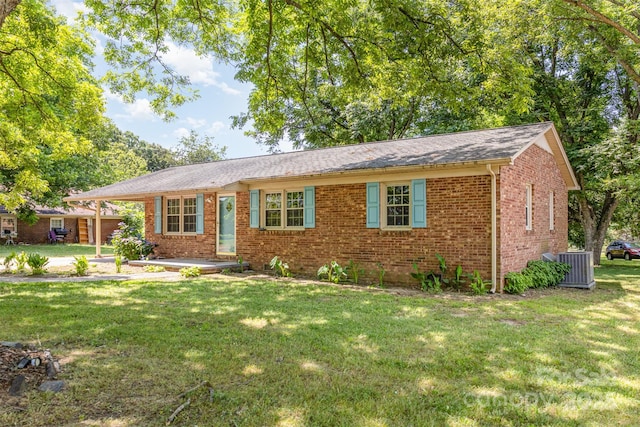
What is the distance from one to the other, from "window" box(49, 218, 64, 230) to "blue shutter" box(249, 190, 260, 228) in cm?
2304

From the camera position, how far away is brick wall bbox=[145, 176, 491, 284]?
29.6 ft

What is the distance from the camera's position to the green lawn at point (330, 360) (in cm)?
310

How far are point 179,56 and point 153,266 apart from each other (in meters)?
6.49

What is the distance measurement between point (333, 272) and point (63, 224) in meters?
26.6

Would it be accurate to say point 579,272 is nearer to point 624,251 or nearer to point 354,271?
point 354,271

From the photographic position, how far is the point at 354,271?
10.5m

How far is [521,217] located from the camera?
1005cm

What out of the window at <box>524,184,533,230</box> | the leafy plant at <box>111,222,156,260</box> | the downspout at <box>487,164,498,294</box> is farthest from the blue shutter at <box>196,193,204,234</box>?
the window at <box>524,184,533,230</box>

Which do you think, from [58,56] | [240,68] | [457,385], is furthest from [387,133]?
[457,385]

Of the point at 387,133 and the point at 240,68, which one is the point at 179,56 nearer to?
the point at 240,68

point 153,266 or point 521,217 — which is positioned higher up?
point 521,217

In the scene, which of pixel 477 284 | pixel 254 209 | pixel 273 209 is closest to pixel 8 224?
pixel 254 209

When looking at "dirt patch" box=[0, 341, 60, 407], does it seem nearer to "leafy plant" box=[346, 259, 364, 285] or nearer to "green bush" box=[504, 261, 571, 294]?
"leafy plant" box=[346, 259, 364, 285]

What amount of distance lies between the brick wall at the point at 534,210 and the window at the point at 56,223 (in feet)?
99.2
